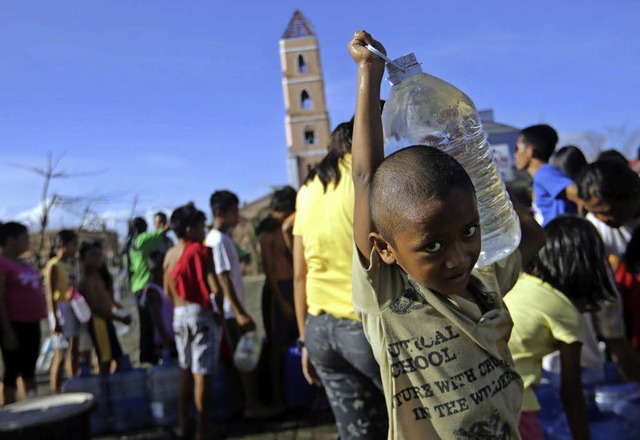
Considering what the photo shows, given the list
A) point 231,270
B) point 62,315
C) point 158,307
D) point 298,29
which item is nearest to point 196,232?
point 231,270

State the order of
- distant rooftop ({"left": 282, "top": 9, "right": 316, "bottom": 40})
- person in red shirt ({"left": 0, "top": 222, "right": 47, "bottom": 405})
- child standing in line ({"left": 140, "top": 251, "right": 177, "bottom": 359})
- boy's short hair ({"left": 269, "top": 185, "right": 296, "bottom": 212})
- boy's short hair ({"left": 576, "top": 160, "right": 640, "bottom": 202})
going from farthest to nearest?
distant rooftop ({"left": 282, "top": 9, "right": 316, "bottom": 40})
child standing in line ({"left": 140, "top": 251, "right": 177, "bottom": 359})
person in red shirt ({"left": 0, "top": 222, "right": 47, "bottom": 405})
boy's short hair ({"left": 269, "top": 185, "right": 296, "bottom": 212})
boy's short hair ({"left": 576, "top": 160, "right": 640, "bottom": 202})

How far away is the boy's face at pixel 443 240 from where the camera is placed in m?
1.45

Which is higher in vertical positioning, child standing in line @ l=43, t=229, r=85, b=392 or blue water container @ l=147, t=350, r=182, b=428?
child standing in line @ l=43, t=229, r=85, b=392

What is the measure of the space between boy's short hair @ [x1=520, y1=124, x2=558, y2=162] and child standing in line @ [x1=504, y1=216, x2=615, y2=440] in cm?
193

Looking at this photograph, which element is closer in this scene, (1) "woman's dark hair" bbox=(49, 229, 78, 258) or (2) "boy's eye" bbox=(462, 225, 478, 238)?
(2) "boy's eye" bbox=(462, 225, 478, 238)

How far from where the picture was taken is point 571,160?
520 centimetres

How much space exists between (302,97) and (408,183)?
159 feet

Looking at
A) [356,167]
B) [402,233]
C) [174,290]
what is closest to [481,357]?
[402,233]

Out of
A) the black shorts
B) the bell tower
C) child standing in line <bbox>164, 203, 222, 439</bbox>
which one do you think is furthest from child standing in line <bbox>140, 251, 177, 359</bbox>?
the bell tower

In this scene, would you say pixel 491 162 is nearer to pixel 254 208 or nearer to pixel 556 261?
pixel 556 261

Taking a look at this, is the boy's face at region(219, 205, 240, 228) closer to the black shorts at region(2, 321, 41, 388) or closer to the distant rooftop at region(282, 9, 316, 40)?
the black shorts at region(2, 321, 41, 388)

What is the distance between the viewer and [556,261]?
2703 millimetres

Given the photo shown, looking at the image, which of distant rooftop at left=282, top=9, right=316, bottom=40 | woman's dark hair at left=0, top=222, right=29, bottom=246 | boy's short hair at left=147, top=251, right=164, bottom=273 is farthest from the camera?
distant rooftop at left=282, top=9, right=316, bottom=40

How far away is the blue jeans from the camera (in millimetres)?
2760
